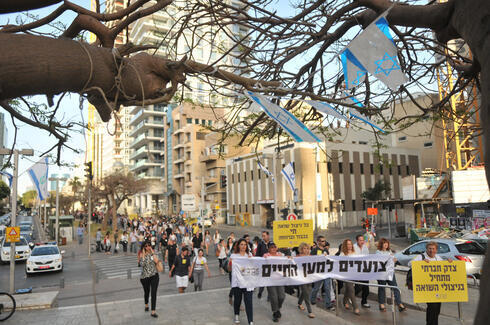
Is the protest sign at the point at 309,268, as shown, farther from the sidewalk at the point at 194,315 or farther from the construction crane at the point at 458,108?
the construction crane at the point at 458,108

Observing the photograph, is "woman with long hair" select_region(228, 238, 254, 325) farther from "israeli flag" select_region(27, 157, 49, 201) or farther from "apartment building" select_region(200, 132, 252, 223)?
"apartment building" select_region(200, 132, 252, 223)

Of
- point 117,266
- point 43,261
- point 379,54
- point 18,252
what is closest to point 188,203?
point 117,266

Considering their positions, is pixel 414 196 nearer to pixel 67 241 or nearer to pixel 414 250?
pixel 414 250

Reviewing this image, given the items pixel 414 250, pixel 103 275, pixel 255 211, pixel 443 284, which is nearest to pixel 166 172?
pixel 255 211

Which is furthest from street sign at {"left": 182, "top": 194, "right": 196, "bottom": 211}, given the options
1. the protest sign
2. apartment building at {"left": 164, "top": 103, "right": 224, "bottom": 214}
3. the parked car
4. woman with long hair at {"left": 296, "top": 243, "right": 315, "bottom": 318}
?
apartment building at {"left": 164, "top": 103, "right": 224, "bottom": 214}

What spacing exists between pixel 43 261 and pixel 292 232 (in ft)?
44.1

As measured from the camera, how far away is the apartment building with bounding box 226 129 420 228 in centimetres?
4572

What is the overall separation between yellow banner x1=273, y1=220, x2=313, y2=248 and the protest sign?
3363mm

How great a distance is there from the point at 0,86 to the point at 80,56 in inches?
29.1

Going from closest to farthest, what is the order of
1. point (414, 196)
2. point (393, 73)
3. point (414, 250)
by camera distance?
point (393, 73), point (414, 250), point (414, 196)

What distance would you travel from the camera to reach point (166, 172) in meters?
81.7

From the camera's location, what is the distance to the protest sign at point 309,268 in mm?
8469

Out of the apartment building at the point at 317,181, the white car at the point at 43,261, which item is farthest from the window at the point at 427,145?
Result: the white car at the point at 43,261

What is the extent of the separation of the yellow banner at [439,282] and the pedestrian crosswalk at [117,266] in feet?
42.7
